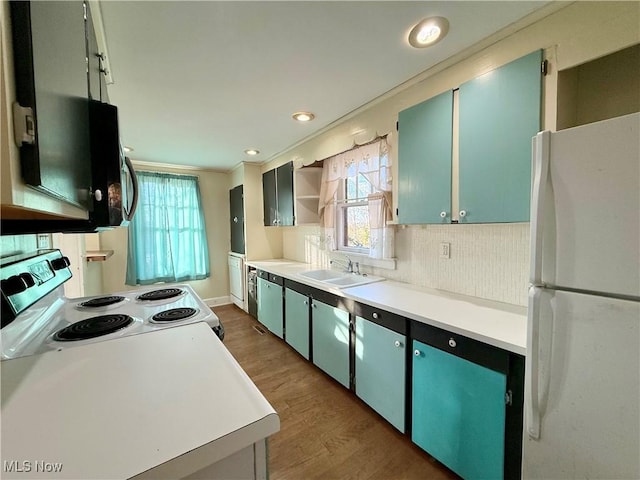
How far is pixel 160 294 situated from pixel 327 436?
143 cm

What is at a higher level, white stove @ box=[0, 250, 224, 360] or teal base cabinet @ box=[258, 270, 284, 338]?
white stove @ box=[0, 250, 224, 360]

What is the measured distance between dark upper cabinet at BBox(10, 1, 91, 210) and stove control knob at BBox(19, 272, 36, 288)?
329mm

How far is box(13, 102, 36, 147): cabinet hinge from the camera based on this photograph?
1.28 feet

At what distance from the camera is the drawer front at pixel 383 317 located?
59.6 inches

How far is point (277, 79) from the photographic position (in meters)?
1.72

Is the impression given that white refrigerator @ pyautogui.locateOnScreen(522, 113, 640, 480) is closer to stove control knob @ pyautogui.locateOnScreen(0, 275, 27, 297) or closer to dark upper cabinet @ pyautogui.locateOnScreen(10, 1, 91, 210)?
dark upper cabinet @ pyautogui.locateOnScreen(10, 1, 91, 210)

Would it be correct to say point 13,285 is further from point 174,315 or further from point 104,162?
point 174,315

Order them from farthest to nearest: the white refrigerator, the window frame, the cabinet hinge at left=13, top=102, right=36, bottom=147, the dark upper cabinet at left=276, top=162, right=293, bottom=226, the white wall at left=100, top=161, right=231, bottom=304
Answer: the white wall at left=100, top=161, right=231, bottom=304, the dark upper cabinet at left=276, top=162, right=293, bottom=226, the window frame, the white refrigerator, the cabinet hinge at left=13, top=102, right=36, bottom=147

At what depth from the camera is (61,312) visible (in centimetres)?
138

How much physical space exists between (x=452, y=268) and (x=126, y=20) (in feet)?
7.44

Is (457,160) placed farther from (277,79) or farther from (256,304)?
(256,304)

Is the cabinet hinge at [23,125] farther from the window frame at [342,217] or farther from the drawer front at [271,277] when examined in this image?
the drawer front at [271,277]

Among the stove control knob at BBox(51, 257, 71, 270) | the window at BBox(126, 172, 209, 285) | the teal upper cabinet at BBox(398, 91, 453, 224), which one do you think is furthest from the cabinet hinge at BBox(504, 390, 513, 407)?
the window at BBox(126, 172, 209, 285)

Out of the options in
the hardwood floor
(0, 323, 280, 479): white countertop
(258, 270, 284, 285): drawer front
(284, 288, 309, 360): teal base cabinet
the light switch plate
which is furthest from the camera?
(258, 270, 284, 285): drawer front
